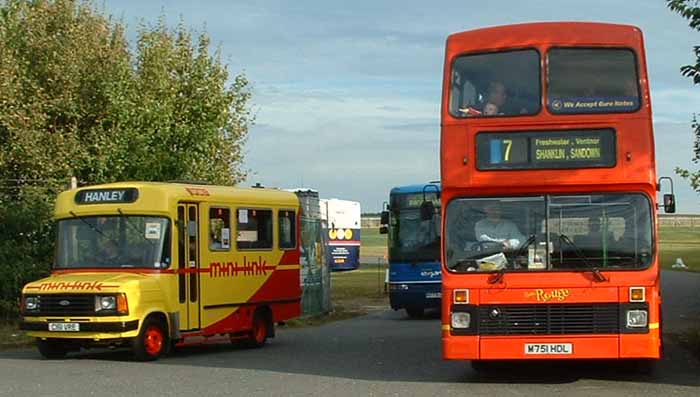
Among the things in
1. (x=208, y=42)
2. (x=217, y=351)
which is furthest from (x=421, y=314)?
(x=217, y=351)

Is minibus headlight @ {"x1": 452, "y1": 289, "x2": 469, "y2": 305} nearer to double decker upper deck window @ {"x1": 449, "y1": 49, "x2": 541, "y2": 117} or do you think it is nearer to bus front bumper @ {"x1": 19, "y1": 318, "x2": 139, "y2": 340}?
double decker upper deck window @ {"x1": 449, "y1": 49, "x2": 541, "y2": 117}

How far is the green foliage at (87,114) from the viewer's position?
27172mm

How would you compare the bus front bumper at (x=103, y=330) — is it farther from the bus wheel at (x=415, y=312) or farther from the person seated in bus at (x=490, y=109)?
the bus wheel at (x=415, y=312)

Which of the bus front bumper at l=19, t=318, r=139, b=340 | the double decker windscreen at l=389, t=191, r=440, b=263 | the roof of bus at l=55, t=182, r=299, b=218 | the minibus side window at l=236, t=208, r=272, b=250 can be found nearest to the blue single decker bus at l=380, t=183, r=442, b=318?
the double decker windscreen at l=389, t=191, r=440, b=263

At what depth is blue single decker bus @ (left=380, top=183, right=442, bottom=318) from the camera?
103 ft

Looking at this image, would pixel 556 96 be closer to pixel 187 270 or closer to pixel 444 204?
pixel 444 204

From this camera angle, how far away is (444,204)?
15.7 metres

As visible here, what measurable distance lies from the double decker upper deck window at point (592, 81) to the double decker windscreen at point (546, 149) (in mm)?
320

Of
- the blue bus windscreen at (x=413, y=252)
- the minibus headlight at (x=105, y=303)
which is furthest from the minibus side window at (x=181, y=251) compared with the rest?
the blue bus windscreen at (x=413, y=252)

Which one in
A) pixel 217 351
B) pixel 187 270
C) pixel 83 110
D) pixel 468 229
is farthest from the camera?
pixel 83 110

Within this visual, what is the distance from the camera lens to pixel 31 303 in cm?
1947

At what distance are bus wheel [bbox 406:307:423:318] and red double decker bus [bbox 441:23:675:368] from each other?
16864 mm

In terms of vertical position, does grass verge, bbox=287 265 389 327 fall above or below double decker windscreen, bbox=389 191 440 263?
below

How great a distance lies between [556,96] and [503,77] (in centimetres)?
71
